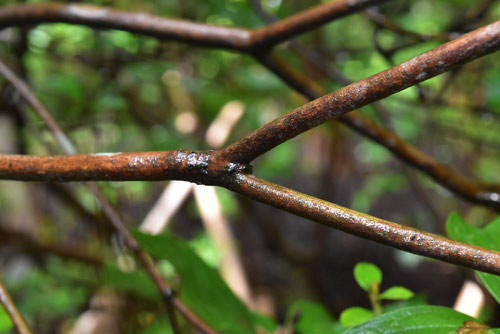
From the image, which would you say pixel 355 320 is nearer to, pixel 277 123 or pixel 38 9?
pixel 277 123

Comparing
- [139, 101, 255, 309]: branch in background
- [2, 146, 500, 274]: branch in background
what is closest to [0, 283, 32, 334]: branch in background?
[2, 146, 500, 274]: branch in background

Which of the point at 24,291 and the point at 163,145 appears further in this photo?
the point at 24,291

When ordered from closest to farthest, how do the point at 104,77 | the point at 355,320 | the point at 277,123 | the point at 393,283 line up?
1. the point at 277,123
2. the point at 355,320
3. the point at 104,77
4. the point at 393,283

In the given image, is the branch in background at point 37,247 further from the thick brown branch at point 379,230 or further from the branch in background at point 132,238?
the thick brown branch at point 379,230

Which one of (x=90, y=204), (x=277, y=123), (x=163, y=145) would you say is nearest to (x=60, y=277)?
(x=90, y=204)

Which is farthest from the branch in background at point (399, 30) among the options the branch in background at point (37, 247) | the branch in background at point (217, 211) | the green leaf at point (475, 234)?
the branch in background at point (37, 247)

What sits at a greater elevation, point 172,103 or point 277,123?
point 172,103
